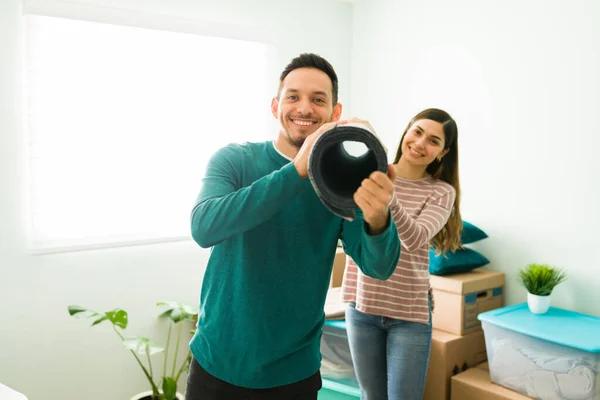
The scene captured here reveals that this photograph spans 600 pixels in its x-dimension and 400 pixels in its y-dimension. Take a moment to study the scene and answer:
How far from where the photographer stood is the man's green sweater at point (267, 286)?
3.19 ft

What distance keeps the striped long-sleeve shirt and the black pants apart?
0.45 metres

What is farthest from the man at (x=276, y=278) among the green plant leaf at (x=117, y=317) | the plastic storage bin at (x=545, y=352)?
the plastic storage bin at (x=545, y=352)

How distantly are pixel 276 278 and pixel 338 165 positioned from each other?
30 centimetres

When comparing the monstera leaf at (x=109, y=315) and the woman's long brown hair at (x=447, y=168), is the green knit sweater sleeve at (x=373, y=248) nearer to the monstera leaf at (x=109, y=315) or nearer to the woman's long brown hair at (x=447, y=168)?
the woman's long brown hair at (x=447, y=168)

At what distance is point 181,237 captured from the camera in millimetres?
2428

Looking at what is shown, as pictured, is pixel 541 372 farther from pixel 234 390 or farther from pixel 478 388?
pixel 234 390

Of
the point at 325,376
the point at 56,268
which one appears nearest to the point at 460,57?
the point at 325,376

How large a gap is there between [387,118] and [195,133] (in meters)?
1.12

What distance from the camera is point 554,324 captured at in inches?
71.6

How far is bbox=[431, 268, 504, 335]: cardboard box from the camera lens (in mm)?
2051

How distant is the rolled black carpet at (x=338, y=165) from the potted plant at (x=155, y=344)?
1414 mm

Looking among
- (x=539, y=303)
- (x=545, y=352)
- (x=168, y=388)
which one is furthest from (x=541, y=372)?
(x=168, y=388)

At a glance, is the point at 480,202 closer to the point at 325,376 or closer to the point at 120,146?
the point at 325,376

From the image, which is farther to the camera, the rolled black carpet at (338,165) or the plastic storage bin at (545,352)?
the plastic storage bin at (545,352)
